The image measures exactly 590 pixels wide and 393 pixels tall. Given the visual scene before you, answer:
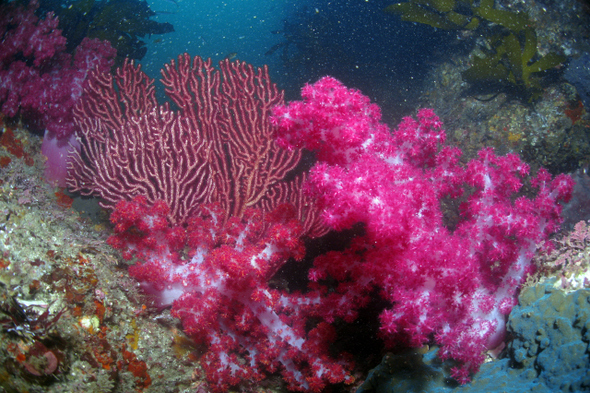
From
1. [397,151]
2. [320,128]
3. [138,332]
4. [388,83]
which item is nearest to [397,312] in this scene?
[397,151]

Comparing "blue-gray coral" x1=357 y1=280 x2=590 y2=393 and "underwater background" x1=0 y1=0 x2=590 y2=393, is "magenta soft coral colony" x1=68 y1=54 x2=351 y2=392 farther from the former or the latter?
"blue-gray coral" x1=357 y1=280 x2=590 y2=393

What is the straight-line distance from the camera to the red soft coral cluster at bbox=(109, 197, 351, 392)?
9.60ft

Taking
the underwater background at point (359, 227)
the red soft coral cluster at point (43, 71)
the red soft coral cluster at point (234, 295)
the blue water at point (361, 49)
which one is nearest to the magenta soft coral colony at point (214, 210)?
the red soft coral cluster at point (234, 295)

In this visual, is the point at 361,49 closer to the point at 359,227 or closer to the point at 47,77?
the point at 359,227

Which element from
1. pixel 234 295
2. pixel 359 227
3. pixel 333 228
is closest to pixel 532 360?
pixel 359 227

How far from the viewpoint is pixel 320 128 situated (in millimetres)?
2697

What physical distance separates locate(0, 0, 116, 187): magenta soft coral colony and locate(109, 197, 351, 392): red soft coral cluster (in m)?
3.10

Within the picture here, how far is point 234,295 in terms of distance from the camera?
307 centimetres

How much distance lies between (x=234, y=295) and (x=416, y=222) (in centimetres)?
199

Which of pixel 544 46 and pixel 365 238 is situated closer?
pixel 365 238

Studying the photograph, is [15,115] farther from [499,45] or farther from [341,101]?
[499,45]

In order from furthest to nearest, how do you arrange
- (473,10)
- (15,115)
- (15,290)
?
(473,10), (15,115), (15,290)

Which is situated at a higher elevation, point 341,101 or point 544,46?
point 544,46

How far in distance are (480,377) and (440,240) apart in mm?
1324
